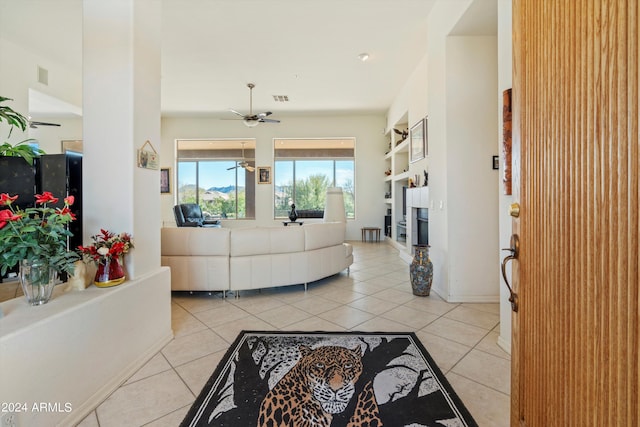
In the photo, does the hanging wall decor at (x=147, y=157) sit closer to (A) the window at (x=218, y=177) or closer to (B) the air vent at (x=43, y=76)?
(B) the air vent at (x=43, y=76)

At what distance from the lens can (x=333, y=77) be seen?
5.35m

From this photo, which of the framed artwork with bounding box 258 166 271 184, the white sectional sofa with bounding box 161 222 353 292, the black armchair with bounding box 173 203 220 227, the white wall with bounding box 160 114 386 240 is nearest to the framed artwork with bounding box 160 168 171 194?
the white wall with bounding box 160 114 386 240

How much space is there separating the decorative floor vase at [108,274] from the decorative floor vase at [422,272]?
2.86m

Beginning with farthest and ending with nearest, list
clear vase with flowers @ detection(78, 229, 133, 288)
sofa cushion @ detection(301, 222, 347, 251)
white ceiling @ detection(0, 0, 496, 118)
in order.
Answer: sofa cushion @ detection(301, 222, 347, 251)
white ceiling @ detection(0, 0, 496, 118)
clear vase with flowers @ detection(78, 229, 133, 288)

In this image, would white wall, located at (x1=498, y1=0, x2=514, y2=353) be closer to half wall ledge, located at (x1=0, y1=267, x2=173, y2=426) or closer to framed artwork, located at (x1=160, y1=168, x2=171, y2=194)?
half wall ledge, located at (x1=0, y1=267, x2=173, y2=426)

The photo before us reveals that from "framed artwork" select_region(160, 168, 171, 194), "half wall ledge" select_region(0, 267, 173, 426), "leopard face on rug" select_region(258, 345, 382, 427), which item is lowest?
"leopard face on rug" select_region(258, 345, 382, 427)

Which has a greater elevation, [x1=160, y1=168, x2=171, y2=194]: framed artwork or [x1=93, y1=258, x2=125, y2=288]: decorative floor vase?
[x1=160, y1=168, x2=171, y2=194]: framed artwork

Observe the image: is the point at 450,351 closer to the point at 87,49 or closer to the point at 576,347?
the point at 576,347

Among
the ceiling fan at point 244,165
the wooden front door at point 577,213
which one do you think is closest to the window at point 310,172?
the ceiling fan at point 244,165

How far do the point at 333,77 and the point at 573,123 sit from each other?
5390mm

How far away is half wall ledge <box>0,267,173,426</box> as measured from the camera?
1.18 meters

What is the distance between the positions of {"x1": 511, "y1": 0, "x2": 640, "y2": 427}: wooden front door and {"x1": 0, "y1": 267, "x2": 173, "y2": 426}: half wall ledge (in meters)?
1.98

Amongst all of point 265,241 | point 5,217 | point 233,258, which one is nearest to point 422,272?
point 265,241

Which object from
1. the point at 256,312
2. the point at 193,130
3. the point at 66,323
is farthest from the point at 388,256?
the point at 193,130
